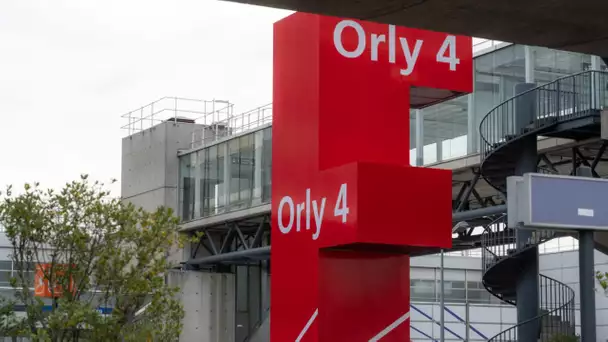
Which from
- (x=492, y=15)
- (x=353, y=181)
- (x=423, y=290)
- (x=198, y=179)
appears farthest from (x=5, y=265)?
(x=492, y=15)

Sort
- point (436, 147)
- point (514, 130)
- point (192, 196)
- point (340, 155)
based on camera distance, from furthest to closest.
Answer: point (192, 196) < point (436, 147) < point (514, 130) < point (340, 155)

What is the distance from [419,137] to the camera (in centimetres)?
4050

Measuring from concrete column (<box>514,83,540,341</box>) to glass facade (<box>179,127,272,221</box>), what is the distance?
715 inches

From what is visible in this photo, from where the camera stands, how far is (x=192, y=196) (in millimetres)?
54938

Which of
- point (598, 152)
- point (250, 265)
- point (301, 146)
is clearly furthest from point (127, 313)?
point (250, 265)

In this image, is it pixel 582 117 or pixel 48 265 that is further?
pixel 582 117

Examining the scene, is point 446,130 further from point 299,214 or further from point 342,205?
point 342,205

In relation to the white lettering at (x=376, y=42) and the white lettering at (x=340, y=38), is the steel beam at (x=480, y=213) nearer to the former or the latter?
the white lettering at (x=376, y=42)

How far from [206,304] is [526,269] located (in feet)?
82.5

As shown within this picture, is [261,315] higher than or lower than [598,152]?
lower

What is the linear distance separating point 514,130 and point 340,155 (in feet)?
34.0

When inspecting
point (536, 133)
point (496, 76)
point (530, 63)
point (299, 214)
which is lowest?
point (299, 214)

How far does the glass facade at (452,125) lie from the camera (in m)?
36.2

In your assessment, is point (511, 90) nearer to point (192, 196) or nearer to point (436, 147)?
point (436, 147)
